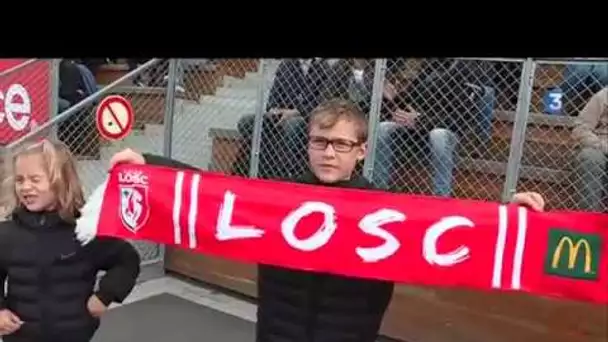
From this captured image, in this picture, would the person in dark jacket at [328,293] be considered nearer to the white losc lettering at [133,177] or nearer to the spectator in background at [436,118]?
the white losc lettering at [133,177]

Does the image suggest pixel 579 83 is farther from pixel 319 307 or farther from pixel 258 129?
pixel 319 307

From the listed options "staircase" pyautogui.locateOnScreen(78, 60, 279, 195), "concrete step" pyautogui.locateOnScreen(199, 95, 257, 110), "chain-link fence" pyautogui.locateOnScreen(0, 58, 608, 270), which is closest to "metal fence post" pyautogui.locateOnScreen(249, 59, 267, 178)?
"chain-link fence" pyautogui.locateOnScreen(0, 58, 608, 270)

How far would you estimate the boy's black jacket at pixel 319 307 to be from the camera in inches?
77.8

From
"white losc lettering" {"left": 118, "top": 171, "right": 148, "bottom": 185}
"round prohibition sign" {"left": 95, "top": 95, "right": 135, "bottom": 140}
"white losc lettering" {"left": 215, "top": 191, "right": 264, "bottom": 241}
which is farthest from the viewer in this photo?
"round prohibition sign" {"left": 95, "top": 95, "right": 135, "bottom": 140}

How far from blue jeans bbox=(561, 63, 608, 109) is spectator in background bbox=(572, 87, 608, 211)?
0.08 metres

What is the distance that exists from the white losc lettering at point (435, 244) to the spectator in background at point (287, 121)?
8.10 ft

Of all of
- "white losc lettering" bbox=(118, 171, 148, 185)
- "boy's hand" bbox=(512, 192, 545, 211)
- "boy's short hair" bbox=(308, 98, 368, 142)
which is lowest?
"white losc lettering" bbox=(118, 171, 148, 185)

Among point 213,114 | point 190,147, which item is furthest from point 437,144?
point 190,147

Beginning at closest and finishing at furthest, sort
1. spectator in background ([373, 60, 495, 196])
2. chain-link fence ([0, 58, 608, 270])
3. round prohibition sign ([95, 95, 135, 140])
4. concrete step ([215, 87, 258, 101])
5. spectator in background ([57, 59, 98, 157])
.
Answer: chain-link fence ([0, 58, 608, 270]) < spectator in background ([373, 60, 495, 196]) < round prohibition sign ([95, 95, 135, 140]) < spectator in background ([57, 59, 98, 157]) < concrete step ([215, 87, 258, 101])

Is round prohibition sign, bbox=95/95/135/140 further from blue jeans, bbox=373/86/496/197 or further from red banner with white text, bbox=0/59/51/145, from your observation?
blue jeans, bbox=373/86/496/197

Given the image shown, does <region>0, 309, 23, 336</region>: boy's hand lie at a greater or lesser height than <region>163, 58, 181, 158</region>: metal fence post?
lesser

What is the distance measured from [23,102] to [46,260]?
3398 mm

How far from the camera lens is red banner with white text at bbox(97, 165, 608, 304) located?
5.98 feet
